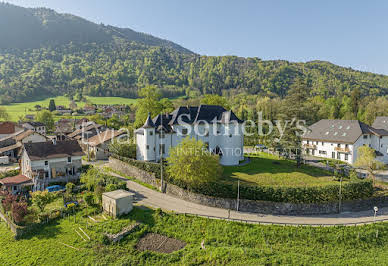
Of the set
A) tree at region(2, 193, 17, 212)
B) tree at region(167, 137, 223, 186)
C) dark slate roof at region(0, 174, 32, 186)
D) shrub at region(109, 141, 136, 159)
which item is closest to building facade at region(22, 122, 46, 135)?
dark slate roof at region(0, 174, 32, 186)

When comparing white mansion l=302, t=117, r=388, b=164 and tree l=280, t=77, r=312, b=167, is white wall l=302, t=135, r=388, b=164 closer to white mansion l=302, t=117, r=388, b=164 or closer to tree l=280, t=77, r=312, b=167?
white mansion l=302, t=117, r=388, b=164

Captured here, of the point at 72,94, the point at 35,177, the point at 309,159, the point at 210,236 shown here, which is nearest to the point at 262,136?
the point at 309,159

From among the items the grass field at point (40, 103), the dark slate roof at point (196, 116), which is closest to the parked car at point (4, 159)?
the dark slate roof at point (196, 116)

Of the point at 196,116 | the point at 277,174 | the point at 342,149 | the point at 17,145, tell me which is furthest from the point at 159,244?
the point at 17,145

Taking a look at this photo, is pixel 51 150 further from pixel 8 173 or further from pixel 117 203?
pixel 117 203

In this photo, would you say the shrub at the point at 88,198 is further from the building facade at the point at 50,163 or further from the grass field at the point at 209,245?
the building facade at the point at 50,163

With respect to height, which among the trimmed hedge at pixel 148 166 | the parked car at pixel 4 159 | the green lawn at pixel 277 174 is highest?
the trimmed hedge at pixel 148 166
